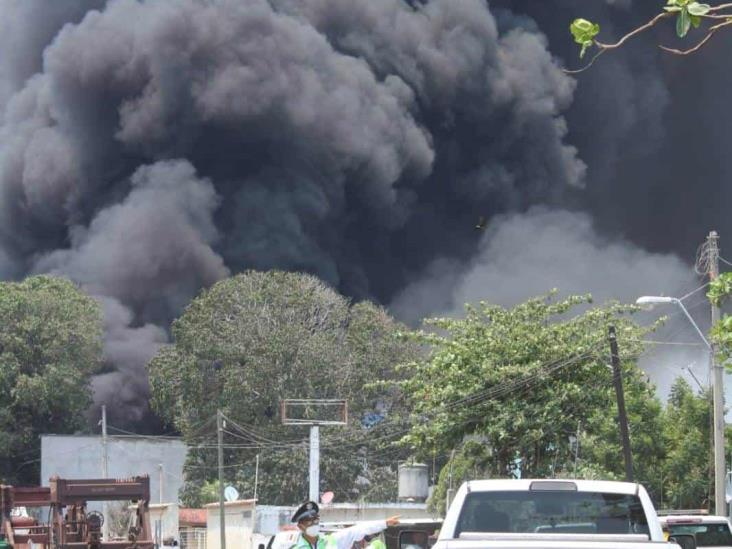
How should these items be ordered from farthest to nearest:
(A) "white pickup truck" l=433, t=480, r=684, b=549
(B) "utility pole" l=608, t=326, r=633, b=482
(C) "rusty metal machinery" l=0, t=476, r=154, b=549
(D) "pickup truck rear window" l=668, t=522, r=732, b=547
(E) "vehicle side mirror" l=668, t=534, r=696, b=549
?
(B) "utility pole" l=608, t=326, r=633, b=482 < (C) "rusty metal machinery" l=0, t=476, r=154, b=549 < (D) "pickup truck rear window" l=668, t=522, r=732, b=547 < (E) "vehicle side mirror" l=668, t=534, r=696, b=549 < (A) "white pickup truck" l=433, t=480, r=684, b=549

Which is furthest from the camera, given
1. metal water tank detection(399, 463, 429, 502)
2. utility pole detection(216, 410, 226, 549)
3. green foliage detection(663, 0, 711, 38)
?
metal water tank detection(399, 463, 429, 502)

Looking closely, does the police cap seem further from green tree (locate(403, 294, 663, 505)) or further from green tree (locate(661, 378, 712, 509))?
green tree (locate(661, 378, 712, 509))

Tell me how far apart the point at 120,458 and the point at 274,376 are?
10780mm

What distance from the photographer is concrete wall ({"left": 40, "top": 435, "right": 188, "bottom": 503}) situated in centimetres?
6312

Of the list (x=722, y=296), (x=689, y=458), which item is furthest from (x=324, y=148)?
(x=722, y=296)

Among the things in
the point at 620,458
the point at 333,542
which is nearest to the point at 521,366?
the point at 620,458

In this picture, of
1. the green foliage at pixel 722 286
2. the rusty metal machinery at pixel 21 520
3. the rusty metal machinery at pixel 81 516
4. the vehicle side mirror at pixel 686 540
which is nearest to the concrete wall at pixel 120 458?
the rusty metal machinery at pixel 21 520

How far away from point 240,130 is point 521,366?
5224cm

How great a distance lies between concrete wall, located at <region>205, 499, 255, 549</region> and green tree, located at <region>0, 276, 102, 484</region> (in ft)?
58.1

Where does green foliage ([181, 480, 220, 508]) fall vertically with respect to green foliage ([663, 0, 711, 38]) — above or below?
below

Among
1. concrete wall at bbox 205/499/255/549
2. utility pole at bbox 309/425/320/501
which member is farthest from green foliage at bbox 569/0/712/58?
utility pole at bbox 309/425/320/501

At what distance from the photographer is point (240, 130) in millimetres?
78750

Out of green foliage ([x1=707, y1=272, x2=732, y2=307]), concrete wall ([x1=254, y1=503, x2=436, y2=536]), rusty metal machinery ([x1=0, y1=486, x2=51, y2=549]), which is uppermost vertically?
green foliage ([x1=707, y1=272, x2=732, y2=307])

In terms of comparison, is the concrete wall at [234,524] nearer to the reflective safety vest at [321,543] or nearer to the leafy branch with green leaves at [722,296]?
the leafy branch with green leaves at [722,296]
